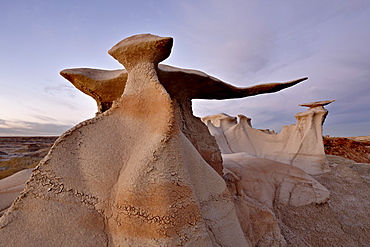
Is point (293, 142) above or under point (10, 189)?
above

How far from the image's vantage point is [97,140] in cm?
139

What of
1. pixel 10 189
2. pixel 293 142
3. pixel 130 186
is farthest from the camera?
pixel 293 142

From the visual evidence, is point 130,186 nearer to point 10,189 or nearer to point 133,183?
point 133,183

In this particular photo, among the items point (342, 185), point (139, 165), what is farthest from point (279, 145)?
point (139, 165)

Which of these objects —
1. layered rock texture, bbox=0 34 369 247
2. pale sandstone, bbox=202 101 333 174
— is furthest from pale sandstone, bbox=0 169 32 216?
pale sandstone, bbox=202 101 333 174

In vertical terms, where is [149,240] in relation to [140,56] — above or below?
below

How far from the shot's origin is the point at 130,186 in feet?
3.87

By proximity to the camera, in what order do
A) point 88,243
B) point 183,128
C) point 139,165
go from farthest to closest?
point 183,128 → point 139,165 → point 88,243

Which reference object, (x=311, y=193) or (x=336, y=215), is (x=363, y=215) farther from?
(x=311, y=193)

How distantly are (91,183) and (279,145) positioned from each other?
22.7 feet

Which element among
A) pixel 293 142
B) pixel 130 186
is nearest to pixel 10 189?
pixel 130 186

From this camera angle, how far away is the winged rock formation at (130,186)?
1108mm

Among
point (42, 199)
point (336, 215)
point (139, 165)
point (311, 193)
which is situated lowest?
point (336, 215)

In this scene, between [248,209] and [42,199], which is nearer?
[42,199]
